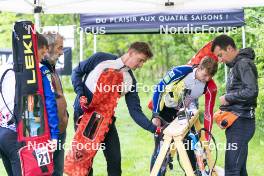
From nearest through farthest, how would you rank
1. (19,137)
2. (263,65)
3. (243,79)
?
(19,137) < (243,79) < (263,65)

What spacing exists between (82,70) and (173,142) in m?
1.09

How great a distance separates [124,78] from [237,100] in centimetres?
107

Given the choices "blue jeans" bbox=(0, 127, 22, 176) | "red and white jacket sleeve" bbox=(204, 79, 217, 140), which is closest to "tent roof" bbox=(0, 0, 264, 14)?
"red and white jacket sleeve" bbox=(204, 79, 217, 140)

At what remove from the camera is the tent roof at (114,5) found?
21.0ft

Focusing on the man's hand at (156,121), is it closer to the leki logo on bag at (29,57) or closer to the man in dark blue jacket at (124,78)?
the man in dark blue jacket at (124,78)

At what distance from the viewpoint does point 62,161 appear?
17.9 ft

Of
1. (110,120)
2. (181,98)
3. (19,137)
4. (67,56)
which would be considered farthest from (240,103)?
(67,56)

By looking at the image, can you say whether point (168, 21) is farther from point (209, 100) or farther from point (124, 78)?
point (124, 78)

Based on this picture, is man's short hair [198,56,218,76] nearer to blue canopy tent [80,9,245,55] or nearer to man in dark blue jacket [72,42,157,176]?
man in dark blue jacket [72,42,157,176]

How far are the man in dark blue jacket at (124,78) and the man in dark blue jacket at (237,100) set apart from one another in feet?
2.24

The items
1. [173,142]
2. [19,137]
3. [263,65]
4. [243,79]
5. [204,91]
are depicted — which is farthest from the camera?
[263,65]

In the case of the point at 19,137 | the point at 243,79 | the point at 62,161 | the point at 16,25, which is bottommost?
the point at 62,161

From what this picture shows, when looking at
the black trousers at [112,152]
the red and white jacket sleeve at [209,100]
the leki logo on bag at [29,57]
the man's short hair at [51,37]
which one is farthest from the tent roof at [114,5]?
the leki logo on bag at [29,57]

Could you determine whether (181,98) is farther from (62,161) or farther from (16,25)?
(16,25)
